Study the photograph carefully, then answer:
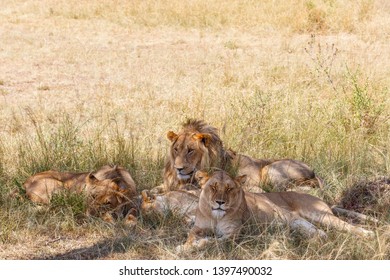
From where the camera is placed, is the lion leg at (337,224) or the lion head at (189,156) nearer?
the lion leg at (337,224)

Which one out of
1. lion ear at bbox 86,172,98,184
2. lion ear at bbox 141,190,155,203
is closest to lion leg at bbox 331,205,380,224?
lion ear at bbox 141,190,155,203

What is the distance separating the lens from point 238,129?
7637mm

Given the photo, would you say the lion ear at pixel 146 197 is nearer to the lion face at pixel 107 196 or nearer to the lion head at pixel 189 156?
the lion face at pixel 107 196

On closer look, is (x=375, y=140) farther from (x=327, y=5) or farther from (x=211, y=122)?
(x=327, y=5)

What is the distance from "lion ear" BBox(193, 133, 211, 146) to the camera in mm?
6145

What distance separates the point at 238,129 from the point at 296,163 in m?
1.26

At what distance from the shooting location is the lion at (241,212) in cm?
484

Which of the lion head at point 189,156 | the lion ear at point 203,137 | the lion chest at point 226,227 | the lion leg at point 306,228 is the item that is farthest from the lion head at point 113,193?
the lion leg at point 306,228

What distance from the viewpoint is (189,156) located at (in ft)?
20.1

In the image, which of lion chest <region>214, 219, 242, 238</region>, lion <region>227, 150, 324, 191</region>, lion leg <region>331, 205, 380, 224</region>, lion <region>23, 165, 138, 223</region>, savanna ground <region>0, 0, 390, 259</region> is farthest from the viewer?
lion <region>227, 150, 324, 191</region>

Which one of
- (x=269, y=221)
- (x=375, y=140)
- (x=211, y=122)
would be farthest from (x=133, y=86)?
(x=269, y=221)

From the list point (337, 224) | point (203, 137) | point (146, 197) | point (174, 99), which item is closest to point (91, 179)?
point (146, 197)

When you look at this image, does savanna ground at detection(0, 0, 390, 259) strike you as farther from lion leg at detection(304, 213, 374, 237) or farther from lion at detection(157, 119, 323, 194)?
lion at detection(157, 119, 323, 194)

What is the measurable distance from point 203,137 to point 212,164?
26cm
